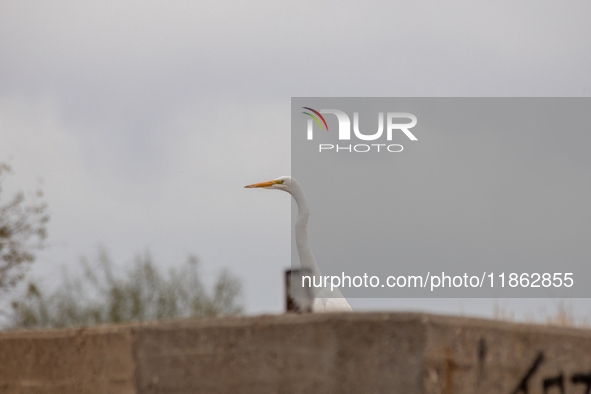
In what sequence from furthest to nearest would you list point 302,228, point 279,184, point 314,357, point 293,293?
point 279,184 < point 302,228 < point 293,293 < point 314,357

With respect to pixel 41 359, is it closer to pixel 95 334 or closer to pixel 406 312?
pixel 95 334

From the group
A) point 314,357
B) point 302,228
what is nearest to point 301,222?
point 302,228

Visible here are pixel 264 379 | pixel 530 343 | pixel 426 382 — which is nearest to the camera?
pixel 426 382

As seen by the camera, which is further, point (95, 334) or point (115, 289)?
point (115, 289)

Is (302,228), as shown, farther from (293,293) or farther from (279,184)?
(293,293)

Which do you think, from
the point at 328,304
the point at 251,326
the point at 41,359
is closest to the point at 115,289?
the point at 328,304

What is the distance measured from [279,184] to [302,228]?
816 mm

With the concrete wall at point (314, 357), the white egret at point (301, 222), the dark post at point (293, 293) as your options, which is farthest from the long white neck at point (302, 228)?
the concrete wall at point (314, 357)

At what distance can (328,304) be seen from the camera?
5352 mm

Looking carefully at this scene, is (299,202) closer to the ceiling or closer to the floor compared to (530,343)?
closer to the ceiling

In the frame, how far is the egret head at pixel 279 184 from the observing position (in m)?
8.59

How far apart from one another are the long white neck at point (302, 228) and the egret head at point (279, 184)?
0.06 meters

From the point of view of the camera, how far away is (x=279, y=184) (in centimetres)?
870

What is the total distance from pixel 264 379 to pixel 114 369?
2.16 ft
